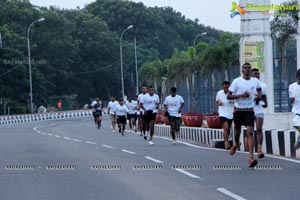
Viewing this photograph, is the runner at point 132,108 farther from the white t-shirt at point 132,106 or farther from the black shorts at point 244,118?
the black shorts at point 244,118

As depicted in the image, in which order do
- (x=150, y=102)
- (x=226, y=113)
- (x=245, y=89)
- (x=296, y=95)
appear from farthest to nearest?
(x=150, y=102)
(x=226, y=113)
(x=296, y=95)
(x=245, y=89)

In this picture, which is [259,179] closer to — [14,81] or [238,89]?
[238,89]

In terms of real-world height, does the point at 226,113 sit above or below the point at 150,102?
below

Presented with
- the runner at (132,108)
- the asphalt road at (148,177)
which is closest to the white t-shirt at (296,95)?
the asphalt road at (148,177)

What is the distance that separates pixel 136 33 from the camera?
357ft

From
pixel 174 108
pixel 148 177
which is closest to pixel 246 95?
pixel 148 177

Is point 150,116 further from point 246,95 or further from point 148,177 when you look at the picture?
point 148,177

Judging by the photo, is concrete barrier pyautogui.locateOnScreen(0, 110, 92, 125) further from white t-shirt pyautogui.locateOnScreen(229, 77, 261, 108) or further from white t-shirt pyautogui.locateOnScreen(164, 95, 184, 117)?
white t-shirt pyautogui.locateOnScreen(229, 77, 261, 108)

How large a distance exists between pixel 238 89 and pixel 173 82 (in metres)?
42.0

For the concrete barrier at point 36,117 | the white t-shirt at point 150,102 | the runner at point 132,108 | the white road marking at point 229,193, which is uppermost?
Answer: the white t-shirt at point 150,102

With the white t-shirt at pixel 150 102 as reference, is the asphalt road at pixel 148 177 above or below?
below

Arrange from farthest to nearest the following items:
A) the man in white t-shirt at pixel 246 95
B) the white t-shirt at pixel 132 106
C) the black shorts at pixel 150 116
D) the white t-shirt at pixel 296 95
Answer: the white t-shirt at pixel 132 106 → the black shorts at pixel 150 116 → the white t-shirt at pixel 296 95 → the man in white t-shirt at pixel 246 95

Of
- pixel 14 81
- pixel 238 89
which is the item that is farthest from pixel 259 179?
pixel 14 81

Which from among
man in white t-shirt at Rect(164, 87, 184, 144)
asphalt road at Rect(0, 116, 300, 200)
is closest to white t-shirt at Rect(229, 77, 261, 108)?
asphalt road at Rect(0, 116, 300, 200)
